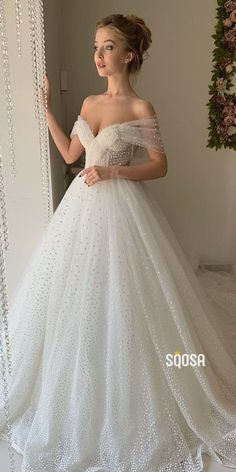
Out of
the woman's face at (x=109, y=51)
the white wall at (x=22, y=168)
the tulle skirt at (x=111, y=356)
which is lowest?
the tulle skirt at (x=111, y=356)

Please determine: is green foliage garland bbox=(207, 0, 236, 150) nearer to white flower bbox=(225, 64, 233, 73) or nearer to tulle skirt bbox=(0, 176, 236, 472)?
white flower bbox=(225, 64, 233, 73)

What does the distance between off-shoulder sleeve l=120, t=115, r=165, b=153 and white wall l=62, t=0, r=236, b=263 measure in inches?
40.6

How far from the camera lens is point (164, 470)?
1.16 m

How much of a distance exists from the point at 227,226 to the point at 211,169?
337mm

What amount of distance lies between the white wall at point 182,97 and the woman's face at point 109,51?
0.95m

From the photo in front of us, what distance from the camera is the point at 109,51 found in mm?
1312

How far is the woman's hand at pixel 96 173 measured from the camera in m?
1.27

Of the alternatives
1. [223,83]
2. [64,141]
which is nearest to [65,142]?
[64,141]

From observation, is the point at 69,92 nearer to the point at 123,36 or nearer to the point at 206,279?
the point at 123,36

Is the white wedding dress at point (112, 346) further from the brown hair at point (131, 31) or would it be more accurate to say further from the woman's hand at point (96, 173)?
the brown hair at point (131, 31)

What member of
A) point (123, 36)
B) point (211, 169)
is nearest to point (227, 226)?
point (211, 169)

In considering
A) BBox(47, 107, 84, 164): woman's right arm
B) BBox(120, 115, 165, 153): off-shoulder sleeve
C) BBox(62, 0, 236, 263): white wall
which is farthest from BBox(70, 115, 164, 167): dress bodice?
BBox(62, 0, 236, 263): white wall

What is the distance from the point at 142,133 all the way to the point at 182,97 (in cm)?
112

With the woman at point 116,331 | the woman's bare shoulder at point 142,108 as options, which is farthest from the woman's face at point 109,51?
the woman's bare shoulder at point 142,108
